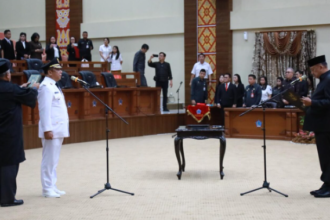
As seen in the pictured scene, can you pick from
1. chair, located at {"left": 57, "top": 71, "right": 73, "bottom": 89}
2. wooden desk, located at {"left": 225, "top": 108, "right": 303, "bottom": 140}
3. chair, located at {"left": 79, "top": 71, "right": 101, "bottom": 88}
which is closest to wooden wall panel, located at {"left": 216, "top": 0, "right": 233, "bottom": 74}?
wooden desk, located at {"left": 225, "top": 108, "right": 303, "bottom": 140}

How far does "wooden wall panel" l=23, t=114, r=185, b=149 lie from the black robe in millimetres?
4786

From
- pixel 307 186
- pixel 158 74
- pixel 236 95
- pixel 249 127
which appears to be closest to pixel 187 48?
pixel 158 74

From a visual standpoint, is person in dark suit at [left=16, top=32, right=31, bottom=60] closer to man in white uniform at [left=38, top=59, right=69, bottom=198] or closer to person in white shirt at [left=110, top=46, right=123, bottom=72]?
person in white shirt at [left=110, top=46, right=123, bottom=72]

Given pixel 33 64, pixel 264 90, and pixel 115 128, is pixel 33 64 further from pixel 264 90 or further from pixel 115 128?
pixel 264 90

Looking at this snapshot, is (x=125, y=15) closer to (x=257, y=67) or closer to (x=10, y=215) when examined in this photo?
(x=257, y=67)

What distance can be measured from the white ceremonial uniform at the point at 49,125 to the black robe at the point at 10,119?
1.08 ft

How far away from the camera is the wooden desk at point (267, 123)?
1095 cm

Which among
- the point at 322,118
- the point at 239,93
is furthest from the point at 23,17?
the point at 322,118

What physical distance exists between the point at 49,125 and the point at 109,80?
665cm

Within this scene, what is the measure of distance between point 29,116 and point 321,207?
259 inches

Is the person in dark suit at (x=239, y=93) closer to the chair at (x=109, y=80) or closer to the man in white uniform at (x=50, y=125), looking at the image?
the chair at (x=109, y=80)

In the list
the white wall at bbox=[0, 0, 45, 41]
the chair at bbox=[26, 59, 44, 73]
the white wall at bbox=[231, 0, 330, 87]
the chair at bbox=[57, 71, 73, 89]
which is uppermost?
the white wall at bbox=[0, 0, 45, 41]

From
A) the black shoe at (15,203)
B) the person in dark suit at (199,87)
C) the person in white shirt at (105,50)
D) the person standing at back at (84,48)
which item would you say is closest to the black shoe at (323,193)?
the black shoe at (15,203)

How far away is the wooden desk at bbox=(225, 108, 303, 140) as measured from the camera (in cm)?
1095
